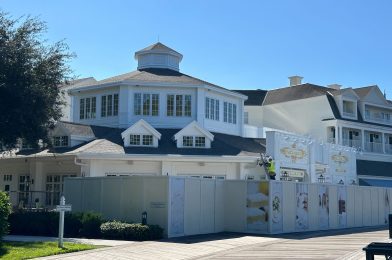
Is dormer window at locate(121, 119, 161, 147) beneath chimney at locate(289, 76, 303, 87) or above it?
beneath

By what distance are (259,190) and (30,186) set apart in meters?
17.3

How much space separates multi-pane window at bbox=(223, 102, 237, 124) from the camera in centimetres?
3788

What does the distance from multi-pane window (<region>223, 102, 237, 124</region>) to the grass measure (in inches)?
859

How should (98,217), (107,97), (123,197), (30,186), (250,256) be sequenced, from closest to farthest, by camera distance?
(250,256) → (98,217) → (123,197) → (30,186) → (107,97)

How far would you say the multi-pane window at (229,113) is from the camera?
37.9 metres

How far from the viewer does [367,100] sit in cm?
5119

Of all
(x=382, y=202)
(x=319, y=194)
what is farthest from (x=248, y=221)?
(x=382, y=202)

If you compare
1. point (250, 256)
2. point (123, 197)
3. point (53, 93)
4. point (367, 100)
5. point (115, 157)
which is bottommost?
point (250, 256)

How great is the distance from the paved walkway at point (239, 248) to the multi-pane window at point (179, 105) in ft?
50.7

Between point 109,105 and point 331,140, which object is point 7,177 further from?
point 331,140

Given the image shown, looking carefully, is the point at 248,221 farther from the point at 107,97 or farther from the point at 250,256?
the point at 107,97

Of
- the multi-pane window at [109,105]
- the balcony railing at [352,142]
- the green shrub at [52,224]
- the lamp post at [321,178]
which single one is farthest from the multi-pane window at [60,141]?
the balcony railing at [352,142]

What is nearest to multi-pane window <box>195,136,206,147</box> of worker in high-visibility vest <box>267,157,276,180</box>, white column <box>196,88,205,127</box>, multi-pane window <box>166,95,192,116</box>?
white column <box>196,88,205,127</box>

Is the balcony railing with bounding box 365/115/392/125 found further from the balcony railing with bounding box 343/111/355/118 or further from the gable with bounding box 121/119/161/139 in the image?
the gable with bounding box 121/119/161/139
